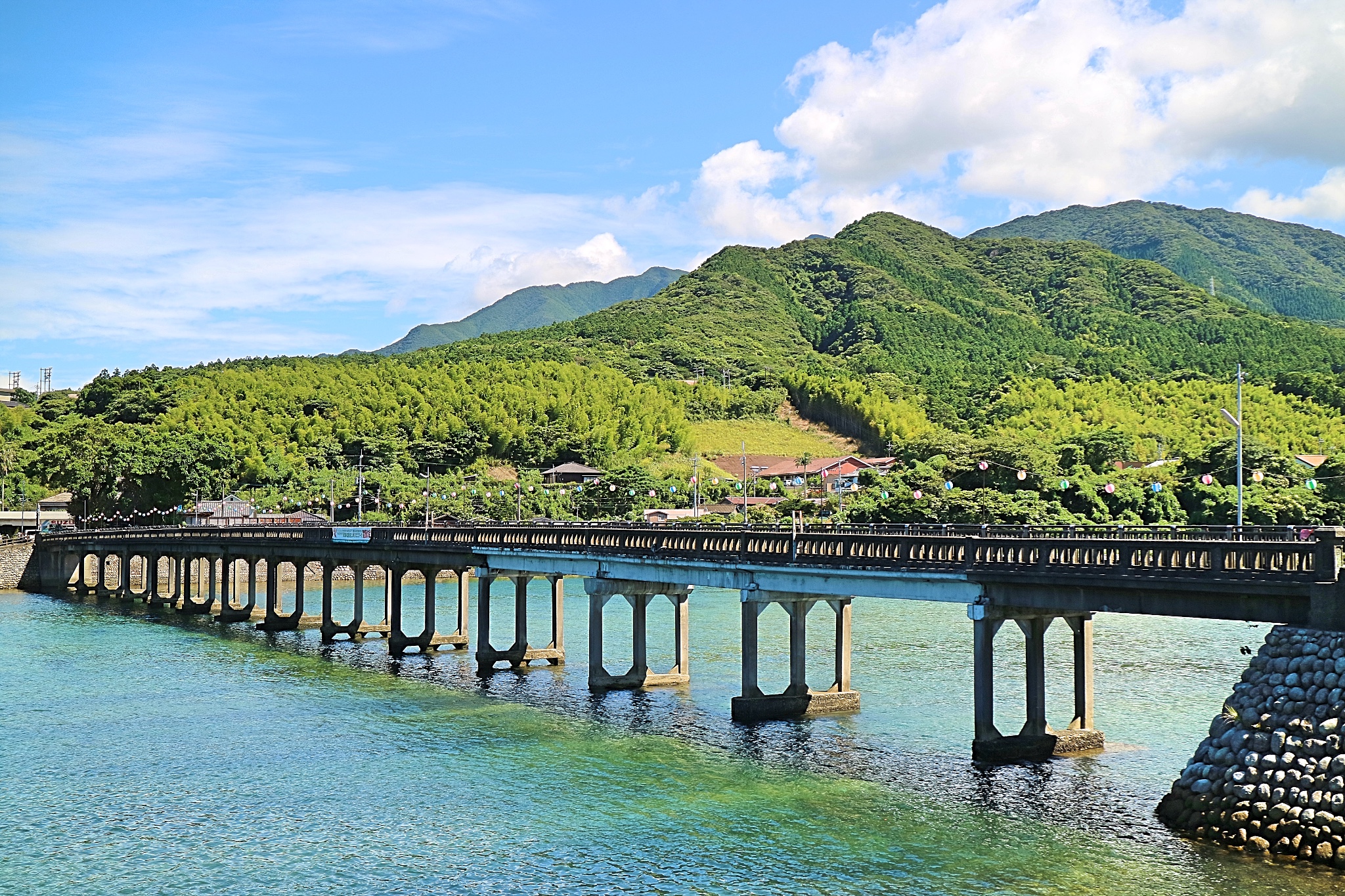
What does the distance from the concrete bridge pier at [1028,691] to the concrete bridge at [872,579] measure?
0.05 m

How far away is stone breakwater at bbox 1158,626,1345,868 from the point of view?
25375mm

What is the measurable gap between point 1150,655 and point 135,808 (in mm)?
Result: 43642

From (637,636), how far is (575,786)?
14.5 metres

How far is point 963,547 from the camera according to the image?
36.9 meters

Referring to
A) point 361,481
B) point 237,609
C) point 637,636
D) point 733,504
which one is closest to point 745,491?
point 237,609

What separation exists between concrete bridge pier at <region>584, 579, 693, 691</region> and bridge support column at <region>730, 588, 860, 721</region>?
5.67 m

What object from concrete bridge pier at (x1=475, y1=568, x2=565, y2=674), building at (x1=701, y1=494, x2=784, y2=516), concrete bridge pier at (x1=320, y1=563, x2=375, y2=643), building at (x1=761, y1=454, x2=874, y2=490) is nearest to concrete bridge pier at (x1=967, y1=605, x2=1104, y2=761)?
concrete bridge pier at (x1=475, y1=568, x2=565, y2=674)

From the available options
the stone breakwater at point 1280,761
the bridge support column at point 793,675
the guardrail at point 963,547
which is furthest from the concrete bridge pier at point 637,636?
the stone breakwater at point 1280,761

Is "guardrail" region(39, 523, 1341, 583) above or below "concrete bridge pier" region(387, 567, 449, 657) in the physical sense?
above

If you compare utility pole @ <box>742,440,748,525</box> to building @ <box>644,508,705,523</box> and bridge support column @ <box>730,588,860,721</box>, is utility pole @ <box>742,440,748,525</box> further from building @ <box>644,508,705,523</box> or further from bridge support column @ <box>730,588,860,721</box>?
bridge support column @ <box>730,588,860,721</box>

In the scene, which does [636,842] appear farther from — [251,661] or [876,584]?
[251,661]

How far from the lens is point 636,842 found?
30.8 meters

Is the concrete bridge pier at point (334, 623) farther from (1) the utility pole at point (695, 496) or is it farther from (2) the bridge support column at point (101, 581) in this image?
(1) the utility pole at point (695, 496)

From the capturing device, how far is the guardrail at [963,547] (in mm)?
29531
